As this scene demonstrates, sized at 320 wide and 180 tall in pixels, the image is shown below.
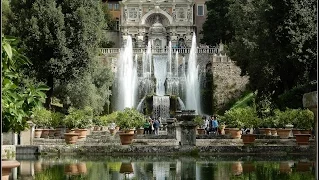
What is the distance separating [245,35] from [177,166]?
25863mm

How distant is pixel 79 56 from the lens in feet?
121

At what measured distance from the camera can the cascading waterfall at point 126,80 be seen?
195 feet

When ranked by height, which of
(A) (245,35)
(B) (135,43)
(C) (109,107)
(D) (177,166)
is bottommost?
(D) (177,166)

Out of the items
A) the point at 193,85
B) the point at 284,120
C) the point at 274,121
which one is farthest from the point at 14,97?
the point at 193,85

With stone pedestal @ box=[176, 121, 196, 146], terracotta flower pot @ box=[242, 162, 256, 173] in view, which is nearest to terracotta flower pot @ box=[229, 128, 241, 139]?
stone pedestal @ box=[176, 121, 196, 146]

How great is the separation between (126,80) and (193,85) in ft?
20.7

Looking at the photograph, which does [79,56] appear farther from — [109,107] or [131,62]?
[131,62]

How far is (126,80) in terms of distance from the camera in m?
60.7

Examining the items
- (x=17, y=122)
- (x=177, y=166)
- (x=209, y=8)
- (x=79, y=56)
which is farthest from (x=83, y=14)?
(x=209, y=8)

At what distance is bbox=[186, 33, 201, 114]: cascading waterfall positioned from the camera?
59.4 m

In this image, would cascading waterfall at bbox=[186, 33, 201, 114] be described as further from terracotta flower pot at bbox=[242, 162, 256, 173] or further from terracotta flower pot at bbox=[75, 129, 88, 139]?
terracotta flower pot at bbox=[242, 162, 256, 173]

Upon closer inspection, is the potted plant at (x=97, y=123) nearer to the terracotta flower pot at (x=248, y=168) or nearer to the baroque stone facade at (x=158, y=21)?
the terracotta flower pot at (x=248, y=168)

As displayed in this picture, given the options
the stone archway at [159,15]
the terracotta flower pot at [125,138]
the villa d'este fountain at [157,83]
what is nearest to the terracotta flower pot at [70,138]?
the terracotta flower pot at [125,138]

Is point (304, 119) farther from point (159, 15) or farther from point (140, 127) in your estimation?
point (159, 15)
